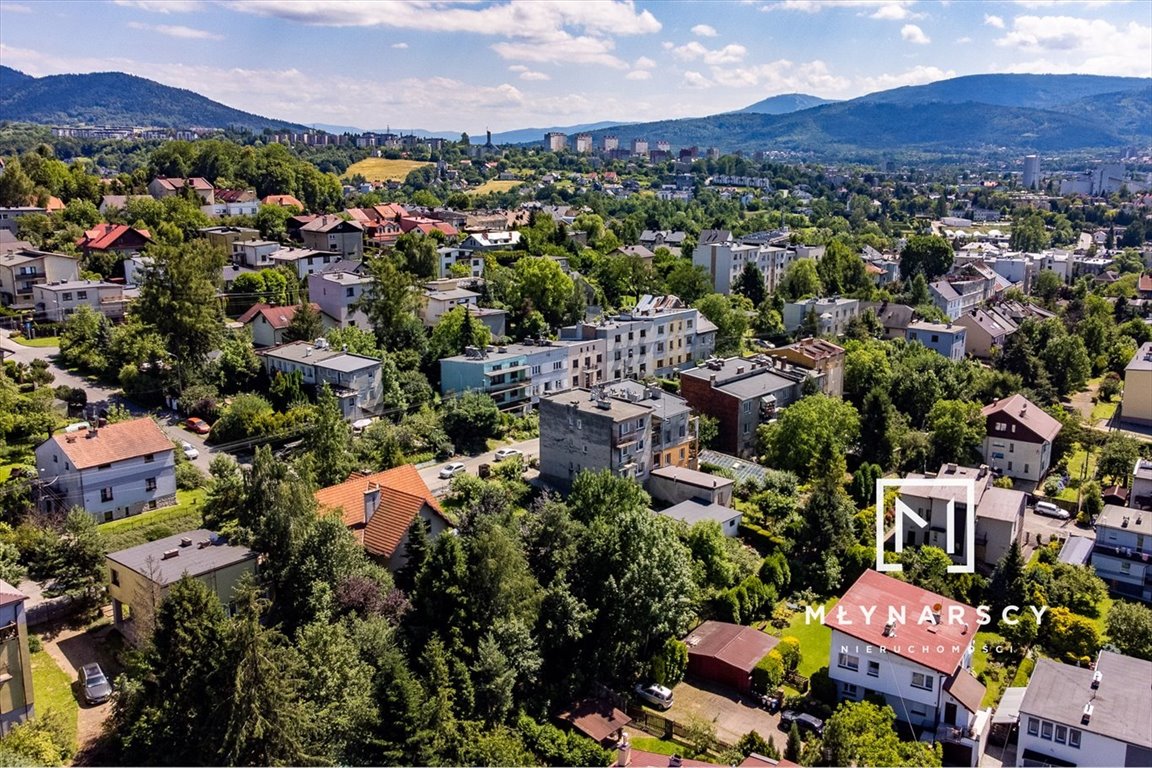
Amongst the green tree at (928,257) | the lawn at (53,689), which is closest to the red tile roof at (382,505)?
the lawn at (53,689)

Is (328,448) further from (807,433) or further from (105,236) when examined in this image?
(105,236)

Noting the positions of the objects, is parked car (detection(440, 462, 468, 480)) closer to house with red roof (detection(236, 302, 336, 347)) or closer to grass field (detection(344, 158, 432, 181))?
house with red roof (detection(236, 302, 336, 347))

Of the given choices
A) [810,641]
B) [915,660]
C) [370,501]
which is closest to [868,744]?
[915,660]

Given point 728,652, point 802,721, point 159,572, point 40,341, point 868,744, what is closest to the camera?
point 868,744

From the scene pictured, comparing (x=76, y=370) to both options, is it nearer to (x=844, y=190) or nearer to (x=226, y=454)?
(x=226, y=454)

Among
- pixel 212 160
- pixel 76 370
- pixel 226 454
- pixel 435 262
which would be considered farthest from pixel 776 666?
pixel 212 160

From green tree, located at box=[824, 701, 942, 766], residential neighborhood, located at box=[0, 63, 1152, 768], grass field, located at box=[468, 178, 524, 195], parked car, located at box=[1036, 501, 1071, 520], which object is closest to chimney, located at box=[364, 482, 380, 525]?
residential neighborhood, located at box=[0, 63, 1152, 768]

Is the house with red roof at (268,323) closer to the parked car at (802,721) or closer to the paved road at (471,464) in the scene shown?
the paved road at (471,464)
